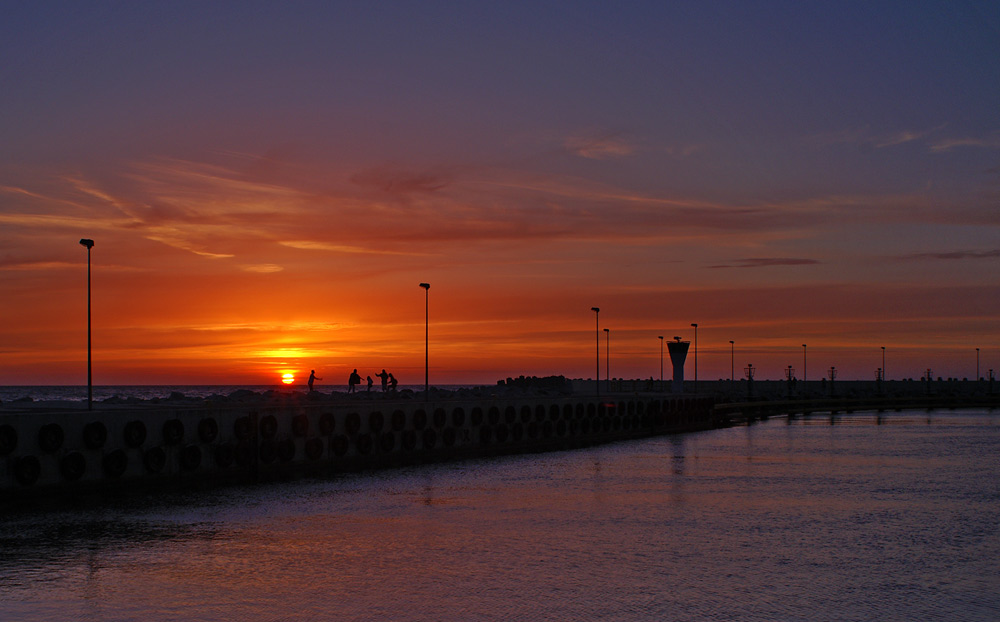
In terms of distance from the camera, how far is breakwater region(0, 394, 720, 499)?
26.7 meters

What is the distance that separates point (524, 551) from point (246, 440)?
18.8 meters

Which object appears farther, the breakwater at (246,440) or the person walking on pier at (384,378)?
the person walking on pier at (384,378)

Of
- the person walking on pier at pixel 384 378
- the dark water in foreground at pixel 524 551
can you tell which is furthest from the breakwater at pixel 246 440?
the person walking on pier at pixel 384 378

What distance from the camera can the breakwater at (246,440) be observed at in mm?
26688

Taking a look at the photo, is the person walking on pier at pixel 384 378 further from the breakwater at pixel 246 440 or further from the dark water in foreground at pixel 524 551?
the dark water in foreground at pixel 524 551

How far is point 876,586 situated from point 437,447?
31900 mm

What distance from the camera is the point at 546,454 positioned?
48125 millimetres

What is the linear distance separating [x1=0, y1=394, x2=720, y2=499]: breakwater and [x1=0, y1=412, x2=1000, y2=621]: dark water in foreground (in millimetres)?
2377

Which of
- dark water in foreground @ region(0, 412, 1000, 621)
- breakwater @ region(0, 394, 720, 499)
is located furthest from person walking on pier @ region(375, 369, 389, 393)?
dark water in foreground @ region(0, 412, 1000, 621)

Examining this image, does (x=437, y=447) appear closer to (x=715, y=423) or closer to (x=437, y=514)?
(x=437, y=514)

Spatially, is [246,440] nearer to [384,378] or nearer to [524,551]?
[524,551]

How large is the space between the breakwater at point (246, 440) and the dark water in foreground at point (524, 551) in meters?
2.38

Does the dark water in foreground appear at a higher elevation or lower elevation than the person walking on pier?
lower

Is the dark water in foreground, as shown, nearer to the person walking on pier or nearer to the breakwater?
the breakwater
